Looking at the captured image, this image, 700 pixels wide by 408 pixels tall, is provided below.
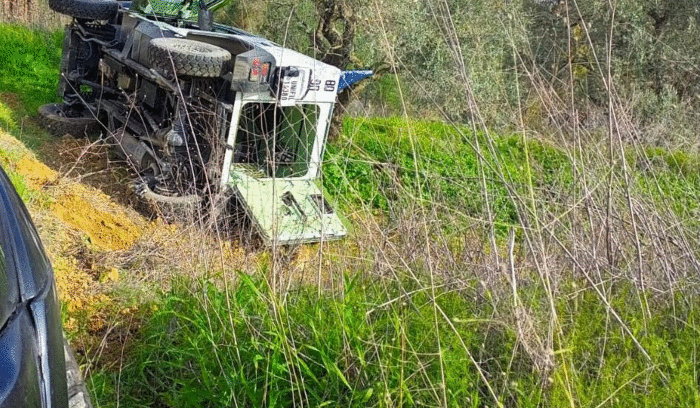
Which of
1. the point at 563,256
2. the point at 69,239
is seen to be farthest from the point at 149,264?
the point at 563,256

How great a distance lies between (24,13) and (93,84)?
7.43 metres

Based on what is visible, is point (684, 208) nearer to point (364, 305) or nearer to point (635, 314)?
point (635, 314)

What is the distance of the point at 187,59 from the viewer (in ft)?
23.8

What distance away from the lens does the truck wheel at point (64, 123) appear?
392 inches

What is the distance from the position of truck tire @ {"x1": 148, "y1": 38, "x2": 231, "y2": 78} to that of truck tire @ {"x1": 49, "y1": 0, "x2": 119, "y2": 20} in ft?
9.15

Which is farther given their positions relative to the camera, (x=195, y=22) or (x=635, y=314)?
(x=195, y=22)

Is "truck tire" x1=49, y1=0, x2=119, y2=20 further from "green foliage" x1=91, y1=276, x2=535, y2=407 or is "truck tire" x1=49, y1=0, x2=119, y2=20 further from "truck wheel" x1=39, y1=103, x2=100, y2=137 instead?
"green foliage" x1=91, y1=276, x2=535, y2=407

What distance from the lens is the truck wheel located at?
9.96 metres

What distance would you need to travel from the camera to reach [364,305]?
326 centimetres

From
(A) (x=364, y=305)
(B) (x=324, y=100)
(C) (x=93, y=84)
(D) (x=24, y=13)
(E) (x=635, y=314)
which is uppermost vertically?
(E) (x=635, y=314)

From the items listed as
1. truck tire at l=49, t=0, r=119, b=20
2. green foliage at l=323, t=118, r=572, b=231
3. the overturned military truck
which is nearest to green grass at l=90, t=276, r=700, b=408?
green foliage at l=323, t=118, r=572, b=231

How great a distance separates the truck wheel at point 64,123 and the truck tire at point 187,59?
2.86 metres

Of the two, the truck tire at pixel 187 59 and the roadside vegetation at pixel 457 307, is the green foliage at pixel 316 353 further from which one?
the truck tire at pixel 187 59

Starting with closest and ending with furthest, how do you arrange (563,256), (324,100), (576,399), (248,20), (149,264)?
(576,399) → (563,256) → (149,264) → (324,100) → (248,20)
